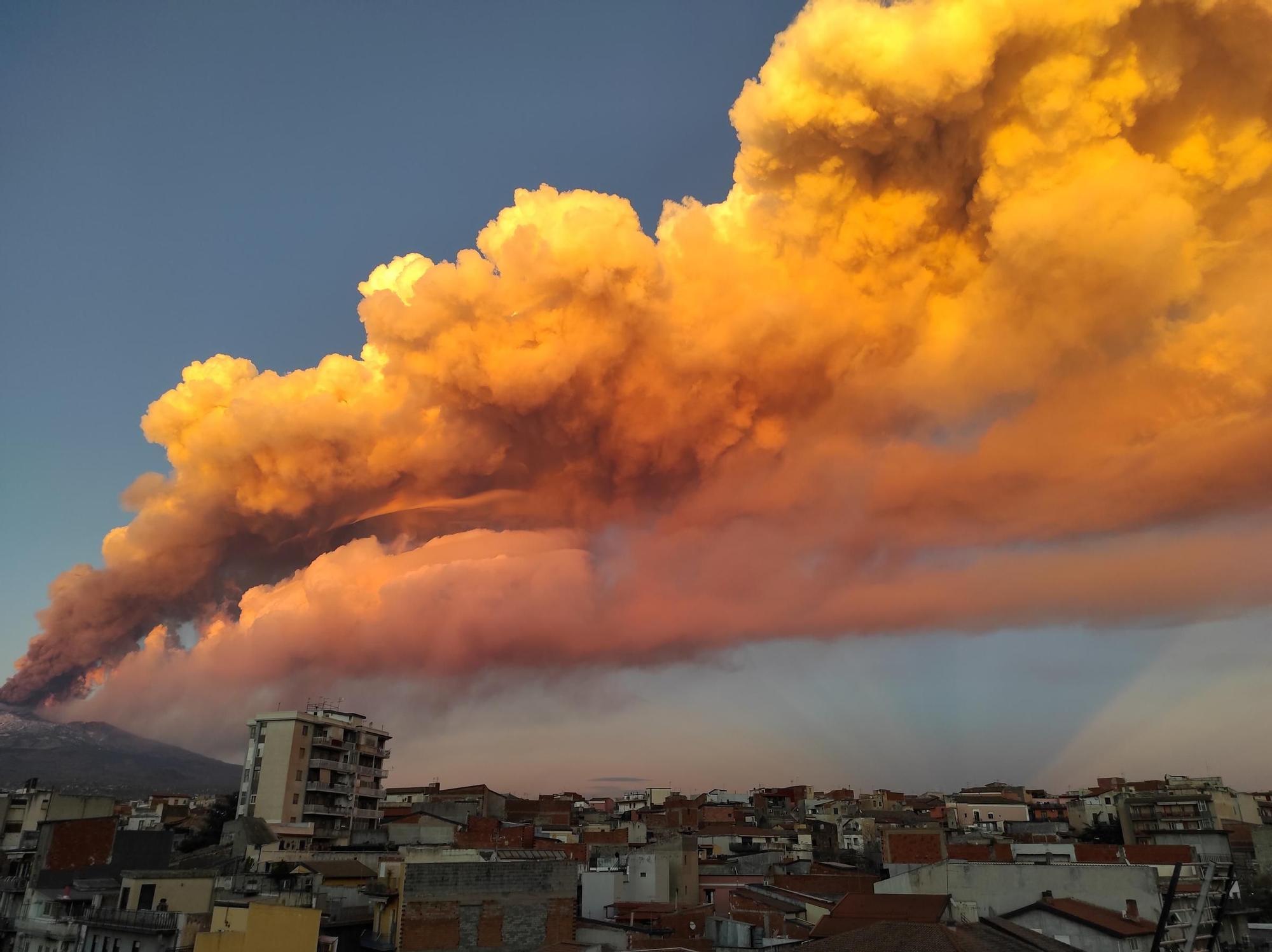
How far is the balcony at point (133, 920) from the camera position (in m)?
29.6

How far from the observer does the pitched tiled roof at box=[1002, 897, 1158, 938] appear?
95.4 feet

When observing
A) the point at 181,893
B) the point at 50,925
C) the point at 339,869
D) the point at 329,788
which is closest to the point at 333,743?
the point at 329,788

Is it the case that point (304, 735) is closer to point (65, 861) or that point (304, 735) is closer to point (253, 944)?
point (65, 861)

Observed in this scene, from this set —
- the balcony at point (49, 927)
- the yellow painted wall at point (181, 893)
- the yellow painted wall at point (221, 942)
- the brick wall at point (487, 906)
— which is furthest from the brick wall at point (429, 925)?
the balcony at point (49, 927)

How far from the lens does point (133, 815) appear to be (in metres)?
72.9

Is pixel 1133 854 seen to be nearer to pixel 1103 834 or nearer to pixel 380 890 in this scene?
pixel 380 890

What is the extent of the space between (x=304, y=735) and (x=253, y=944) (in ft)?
135

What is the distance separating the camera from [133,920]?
30.5 m

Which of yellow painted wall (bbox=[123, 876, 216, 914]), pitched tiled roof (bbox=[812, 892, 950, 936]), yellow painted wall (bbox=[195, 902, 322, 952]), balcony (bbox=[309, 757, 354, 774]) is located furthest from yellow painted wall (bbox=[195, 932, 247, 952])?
balcony (bbox=[309, 757, 354, 774])

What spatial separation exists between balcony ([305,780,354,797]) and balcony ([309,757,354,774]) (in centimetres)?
98

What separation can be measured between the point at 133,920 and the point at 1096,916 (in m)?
31.0

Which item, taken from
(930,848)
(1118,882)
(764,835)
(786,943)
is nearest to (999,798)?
(764,835)

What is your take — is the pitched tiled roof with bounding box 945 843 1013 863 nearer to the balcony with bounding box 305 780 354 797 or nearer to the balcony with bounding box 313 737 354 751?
the balcony with bounding box 305 780 354 797

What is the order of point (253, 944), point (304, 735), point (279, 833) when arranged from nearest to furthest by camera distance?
point (253, 944) → point (279, 833) → point (304, 735)
